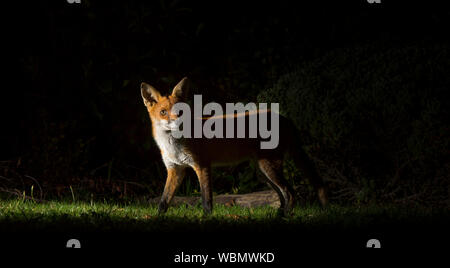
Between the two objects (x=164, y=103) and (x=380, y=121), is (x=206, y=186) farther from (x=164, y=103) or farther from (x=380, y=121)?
(x=380, y=121)

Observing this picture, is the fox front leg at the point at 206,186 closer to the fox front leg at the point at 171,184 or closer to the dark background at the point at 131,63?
the fox front leg at the point at 171,184

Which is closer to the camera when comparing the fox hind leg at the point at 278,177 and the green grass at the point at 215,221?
the green grass at the point at 215,221

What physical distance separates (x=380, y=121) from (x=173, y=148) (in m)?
2.67

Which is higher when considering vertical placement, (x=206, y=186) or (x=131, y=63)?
(x=131, y=63)

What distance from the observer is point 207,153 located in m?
6.70

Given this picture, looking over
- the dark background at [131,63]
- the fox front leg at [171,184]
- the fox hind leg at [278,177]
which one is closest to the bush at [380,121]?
the fox hind leg at [278,177]

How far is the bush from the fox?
503mm

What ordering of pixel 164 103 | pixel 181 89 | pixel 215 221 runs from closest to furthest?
pixel 215 221 → pixel 164 103 → pixel 181 89

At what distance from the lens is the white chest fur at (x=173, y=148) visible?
6531mm

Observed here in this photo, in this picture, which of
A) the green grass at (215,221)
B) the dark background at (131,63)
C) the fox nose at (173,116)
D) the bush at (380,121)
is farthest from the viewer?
the dark background at (131,63)

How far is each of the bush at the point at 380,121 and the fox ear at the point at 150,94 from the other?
6.54 ft

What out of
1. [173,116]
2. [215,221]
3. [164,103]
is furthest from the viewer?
[164,103]

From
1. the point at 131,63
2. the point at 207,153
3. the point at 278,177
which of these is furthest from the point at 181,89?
the point at 131,63
